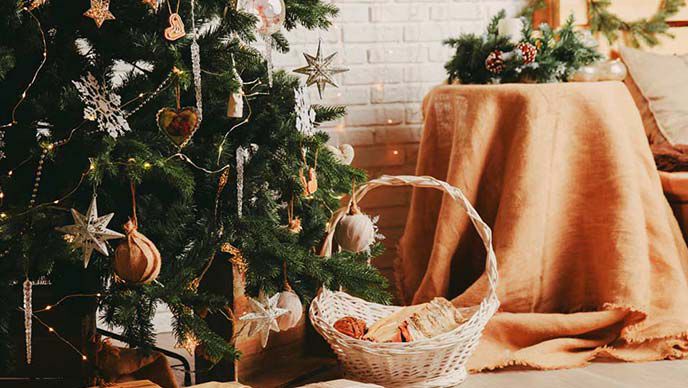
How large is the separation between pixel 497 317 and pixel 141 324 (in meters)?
1.07

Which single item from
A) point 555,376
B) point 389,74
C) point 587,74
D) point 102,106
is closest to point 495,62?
point 587,74

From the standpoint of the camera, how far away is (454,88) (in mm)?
2477

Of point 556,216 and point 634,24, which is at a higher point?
Result: point 634,24

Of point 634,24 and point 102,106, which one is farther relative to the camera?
point 634,24

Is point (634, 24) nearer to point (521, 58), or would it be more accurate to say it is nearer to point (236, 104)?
point (521, 58)

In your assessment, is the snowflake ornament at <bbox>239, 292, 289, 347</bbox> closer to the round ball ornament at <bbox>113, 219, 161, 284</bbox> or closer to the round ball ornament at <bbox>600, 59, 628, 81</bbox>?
the round ball ornament at <bbox>113, 219, 161, 284</bbox>

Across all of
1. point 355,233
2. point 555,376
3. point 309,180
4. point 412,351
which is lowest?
point 555,376

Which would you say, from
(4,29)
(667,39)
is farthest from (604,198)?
(4,29)

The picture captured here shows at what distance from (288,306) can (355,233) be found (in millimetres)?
222

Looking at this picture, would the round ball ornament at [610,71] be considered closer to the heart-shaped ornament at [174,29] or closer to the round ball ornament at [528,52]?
the round ball ornament at [528,52]

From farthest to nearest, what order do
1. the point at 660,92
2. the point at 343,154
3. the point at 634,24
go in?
the point at 634,24, the point at 660,92, the point at 343,154

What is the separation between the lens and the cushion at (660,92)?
2.72 metres

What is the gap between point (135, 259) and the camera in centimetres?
131

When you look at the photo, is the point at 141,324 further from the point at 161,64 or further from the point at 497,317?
the point at 497,317
